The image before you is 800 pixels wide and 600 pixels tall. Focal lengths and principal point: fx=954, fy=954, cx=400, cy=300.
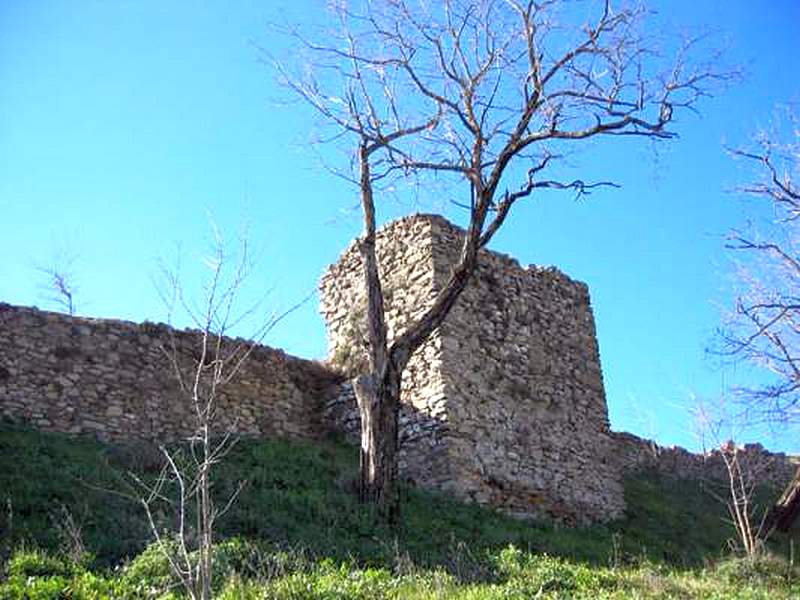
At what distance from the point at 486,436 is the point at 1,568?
24.1 ft

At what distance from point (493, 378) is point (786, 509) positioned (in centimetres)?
487

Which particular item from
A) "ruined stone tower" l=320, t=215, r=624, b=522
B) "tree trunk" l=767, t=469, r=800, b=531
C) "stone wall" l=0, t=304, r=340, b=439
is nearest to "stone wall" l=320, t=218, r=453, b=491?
"ruined stone tower" l=320, t=215, r=624, b=522

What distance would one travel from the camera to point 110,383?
40.1ft

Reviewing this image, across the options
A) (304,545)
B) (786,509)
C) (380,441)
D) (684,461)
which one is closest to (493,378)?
(380,441)

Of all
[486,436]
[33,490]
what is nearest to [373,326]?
[486,436]

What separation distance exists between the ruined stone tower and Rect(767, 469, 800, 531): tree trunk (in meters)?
2.24

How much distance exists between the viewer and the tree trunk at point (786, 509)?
14125mm

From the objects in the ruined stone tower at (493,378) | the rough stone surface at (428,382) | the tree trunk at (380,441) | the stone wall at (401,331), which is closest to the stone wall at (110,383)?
the rough stone surface at (428,382)

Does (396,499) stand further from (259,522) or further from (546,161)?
(546,161)

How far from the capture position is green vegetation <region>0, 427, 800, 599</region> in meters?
7.07

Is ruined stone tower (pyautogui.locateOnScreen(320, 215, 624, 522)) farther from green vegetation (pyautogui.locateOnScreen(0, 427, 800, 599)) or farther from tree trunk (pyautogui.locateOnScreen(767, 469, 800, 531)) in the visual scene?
tree trunk (pyautogui.locateOnScreen(767, 469, 800, 531))

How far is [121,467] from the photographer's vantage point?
1035cm

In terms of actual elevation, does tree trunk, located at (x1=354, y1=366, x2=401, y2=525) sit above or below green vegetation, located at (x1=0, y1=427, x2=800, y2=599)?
above

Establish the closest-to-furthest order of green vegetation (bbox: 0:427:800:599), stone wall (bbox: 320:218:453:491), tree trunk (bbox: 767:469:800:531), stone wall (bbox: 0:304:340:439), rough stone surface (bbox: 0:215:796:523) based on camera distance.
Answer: green vegetation (bbox: 0:427:800:599), stone wall (bbox: 0:304:340:439), rough stone surface (bbox: 0:215:796:523), stone wall (bbox: 320:218:453:491), tree trunk (bbox: 767:469:800:531)
